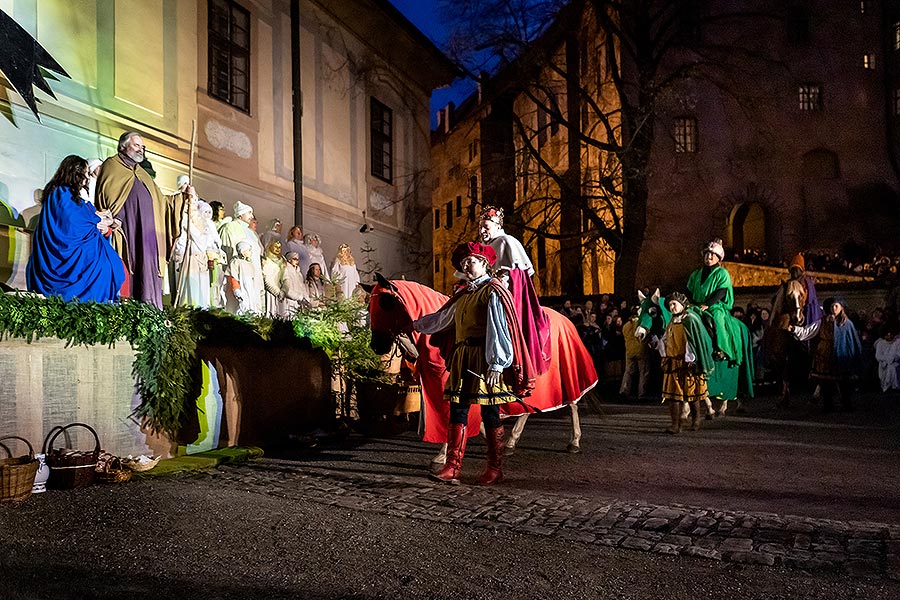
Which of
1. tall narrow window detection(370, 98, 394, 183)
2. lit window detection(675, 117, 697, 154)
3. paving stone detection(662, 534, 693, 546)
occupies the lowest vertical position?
paving stone detection(662, 534, 693, 546)

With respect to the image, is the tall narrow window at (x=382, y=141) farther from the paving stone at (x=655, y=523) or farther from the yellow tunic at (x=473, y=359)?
the paving stone at (x=655, y=523)

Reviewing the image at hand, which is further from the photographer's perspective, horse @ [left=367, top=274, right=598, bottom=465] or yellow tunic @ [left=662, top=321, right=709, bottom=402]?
yellow tunic @ [left=662, top=321, right=709, bottom=402]

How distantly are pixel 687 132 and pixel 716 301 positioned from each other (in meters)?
26.8

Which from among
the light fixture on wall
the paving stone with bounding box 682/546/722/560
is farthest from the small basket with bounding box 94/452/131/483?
the light fixture on wall

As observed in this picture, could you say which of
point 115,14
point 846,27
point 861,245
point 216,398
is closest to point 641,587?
point 216,398

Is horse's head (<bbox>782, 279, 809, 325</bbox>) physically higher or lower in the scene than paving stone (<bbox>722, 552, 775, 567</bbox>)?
higher

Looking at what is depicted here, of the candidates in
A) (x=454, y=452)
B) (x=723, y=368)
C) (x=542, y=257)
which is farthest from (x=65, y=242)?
(x=542, y=257)

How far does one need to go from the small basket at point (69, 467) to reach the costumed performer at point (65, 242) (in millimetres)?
2238

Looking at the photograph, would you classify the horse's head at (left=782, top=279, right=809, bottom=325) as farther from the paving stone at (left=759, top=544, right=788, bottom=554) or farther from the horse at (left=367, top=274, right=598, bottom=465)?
the paving stone at (left=759, top=544, right=788, bottom=554)

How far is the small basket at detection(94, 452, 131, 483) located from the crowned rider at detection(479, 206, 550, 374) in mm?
3563

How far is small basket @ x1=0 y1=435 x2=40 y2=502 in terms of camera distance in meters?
5.68

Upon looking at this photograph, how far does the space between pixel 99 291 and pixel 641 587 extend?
671cm

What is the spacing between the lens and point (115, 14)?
13.6 metres

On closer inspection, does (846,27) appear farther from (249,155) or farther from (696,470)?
(696,470)
